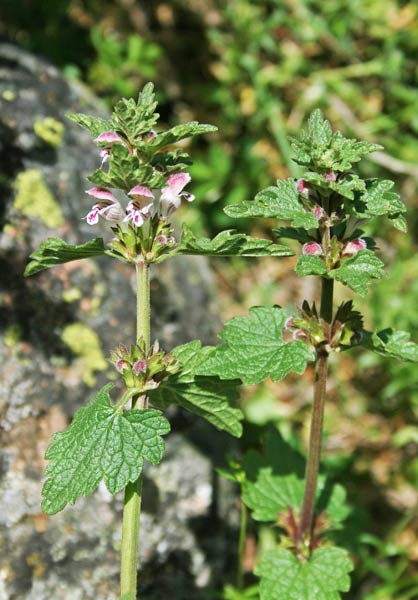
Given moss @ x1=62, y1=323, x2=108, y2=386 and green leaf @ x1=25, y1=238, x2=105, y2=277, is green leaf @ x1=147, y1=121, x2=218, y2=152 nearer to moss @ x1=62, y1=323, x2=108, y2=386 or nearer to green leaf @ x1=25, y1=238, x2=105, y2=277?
green leaf @ x1=25, y1=238, x2=105, y2=277

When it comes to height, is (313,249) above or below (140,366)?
above

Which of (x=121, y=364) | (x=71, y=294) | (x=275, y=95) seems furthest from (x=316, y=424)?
(x=275, y=95)

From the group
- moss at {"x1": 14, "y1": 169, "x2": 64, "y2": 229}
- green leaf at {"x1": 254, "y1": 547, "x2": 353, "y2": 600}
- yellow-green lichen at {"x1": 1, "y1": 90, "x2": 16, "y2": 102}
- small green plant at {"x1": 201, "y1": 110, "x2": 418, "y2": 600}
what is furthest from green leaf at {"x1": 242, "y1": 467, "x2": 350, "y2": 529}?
Answer: yellow-green lichen at {"x1": 1, "y1": 90, "x2": 16, "y2": 102}

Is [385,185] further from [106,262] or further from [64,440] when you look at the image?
[106,262]

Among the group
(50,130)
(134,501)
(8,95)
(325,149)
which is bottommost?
(134,501)

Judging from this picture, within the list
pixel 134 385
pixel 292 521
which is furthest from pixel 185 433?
pixel 134 385

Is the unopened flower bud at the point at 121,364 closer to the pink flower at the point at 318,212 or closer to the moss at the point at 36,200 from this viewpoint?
the pink flower at the point at 318,212

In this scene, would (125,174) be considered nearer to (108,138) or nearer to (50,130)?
(108,138)
